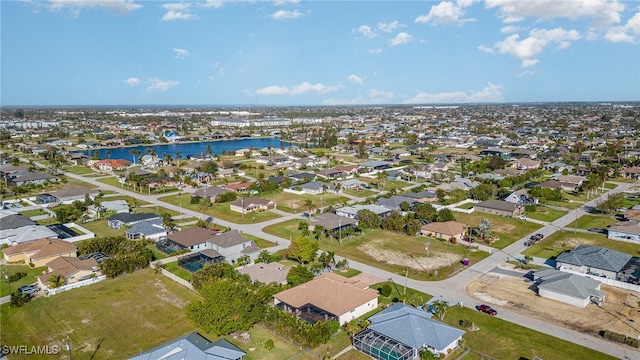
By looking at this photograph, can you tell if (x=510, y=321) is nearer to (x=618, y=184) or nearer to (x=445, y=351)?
(x=445, y=351)

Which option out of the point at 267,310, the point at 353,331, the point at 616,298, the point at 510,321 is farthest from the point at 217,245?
the point at 616,298

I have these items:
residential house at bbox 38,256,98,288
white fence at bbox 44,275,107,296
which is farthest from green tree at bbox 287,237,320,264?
Answer: residential house at bbox 38,256,98,288

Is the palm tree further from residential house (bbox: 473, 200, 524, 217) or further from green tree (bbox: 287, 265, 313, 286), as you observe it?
residential house (bbox: 473, 200, 524, 217)

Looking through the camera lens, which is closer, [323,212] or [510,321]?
[510,321]

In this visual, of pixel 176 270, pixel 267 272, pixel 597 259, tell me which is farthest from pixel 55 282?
pixel 597 259

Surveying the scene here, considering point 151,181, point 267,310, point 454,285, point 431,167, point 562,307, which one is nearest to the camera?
point 267,310

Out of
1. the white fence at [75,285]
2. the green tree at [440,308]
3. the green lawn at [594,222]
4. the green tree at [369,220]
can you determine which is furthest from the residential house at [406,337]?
the green lawn at [594,222]

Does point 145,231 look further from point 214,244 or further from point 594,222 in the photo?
point 594,222
